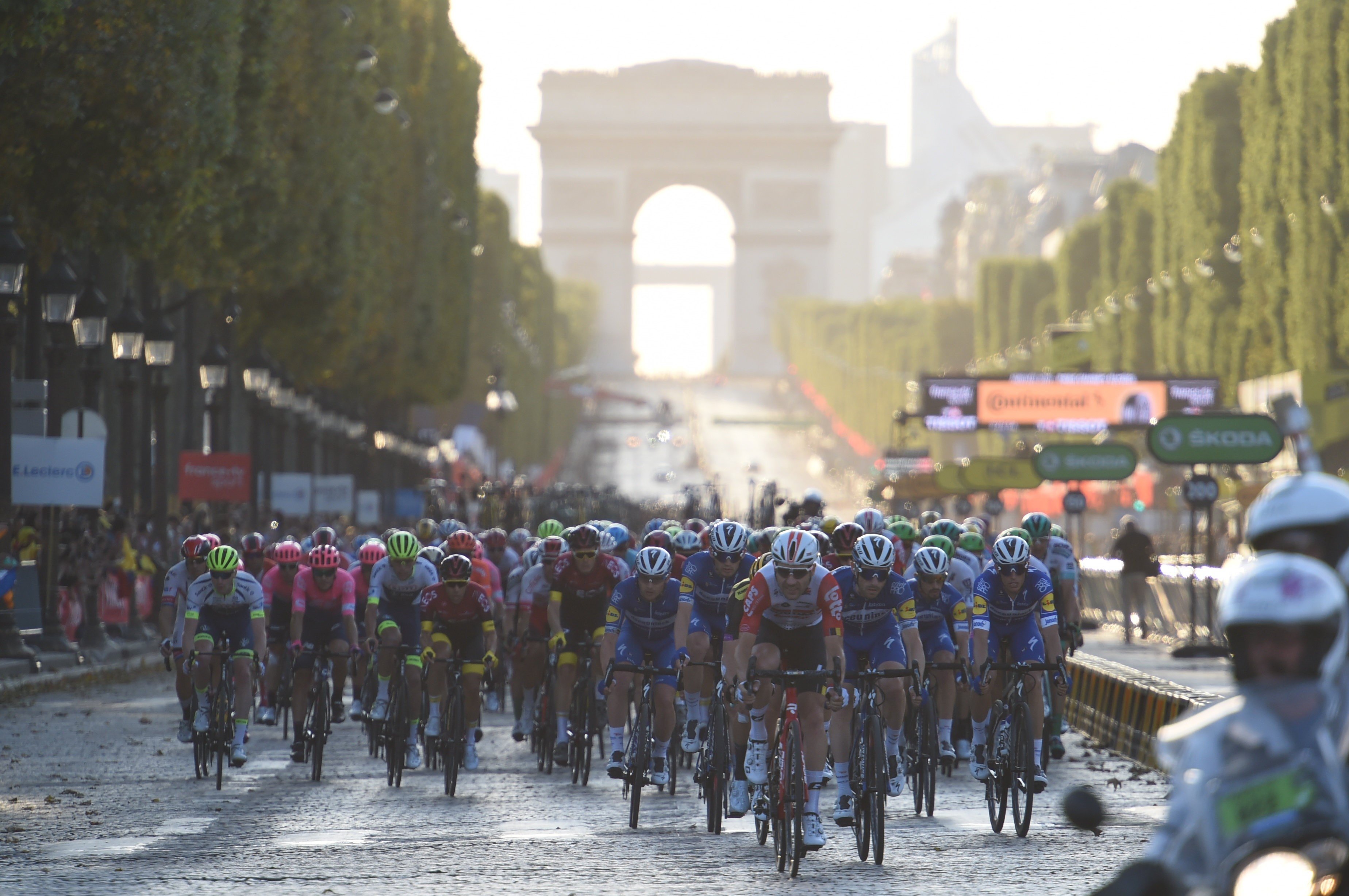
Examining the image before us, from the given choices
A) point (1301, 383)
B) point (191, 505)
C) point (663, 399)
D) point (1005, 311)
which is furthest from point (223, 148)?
point (663, 399)

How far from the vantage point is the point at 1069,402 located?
54.7 m

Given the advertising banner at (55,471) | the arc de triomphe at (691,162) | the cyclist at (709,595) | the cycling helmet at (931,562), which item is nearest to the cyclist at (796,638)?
the cyclist at (709,595)

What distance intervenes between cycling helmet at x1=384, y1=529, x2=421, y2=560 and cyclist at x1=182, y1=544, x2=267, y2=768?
0.89 meters

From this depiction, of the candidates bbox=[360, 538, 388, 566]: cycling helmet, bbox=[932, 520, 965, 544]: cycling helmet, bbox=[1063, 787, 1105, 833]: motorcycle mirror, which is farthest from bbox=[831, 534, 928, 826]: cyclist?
bbox=[1063, 787, 1105, 833]: motorcycle mirror

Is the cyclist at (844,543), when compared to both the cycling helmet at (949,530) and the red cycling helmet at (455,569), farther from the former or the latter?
the cycling helmet at (949,530)

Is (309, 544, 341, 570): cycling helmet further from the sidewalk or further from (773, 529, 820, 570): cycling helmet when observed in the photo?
the sidewalk

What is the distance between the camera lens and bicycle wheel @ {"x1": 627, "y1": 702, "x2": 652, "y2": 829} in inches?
484

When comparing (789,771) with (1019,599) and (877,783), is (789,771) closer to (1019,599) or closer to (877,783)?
(877,783)

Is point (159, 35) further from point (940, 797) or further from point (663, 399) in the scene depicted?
point (663, 399)

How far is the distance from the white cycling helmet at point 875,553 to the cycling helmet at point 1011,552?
1.14m

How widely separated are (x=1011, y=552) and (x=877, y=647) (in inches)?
41.9

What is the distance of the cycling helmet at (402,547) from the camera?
48.8ft

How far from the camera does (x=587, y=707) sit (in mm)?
14656

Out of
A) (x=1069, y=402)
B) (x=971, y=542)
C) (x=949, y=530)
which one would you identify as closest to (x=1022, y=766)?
(x=971, y=542)
